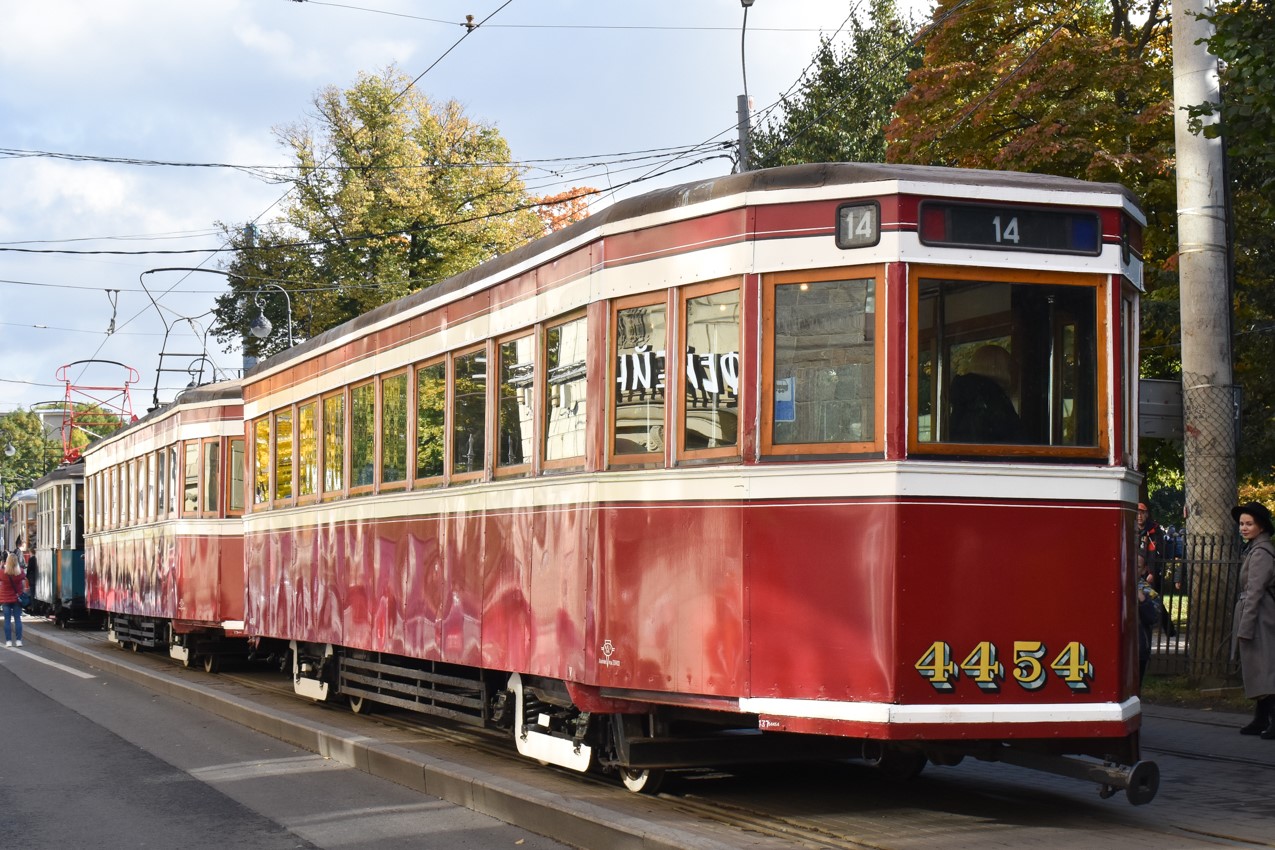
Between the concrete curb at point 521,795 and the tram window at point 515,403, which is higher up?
the tram window at point 515,403

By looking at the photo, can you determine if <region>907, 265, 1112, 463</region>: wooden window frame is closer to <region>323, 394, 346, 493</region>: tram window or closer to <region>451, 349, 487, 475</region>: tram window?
<region>451, 349, 487, 475</region>: tram window

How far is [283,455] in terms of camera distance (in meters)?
15.1

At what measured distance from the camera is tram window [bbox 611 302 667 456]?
331 inches

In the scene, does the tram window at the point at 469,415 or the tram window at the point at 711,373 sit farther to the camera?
the tram window at the point at 469,415

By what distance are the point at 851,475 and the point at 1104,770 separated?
5.51 ft

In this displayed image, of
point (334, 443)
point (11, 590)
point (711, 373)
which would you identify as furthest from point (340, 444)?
point (11, 590)

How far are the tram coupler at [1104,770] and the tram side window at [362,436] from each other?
237 inches

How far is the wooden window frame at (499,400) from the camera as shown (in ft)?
31.4

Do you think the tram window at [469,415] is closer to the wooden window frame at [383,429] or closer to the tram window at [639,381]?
the wooden window frame at [383,429]

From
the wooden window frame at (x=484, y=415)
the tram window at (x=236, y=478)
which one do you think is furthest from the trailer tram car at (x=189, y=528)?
the wooden window frame at (x=484, y=415)

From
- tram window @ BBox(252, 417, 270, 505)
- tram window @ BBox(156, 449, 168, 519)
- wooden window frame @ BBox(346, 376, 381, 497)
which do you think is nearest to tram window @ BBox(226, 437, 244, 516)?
tram window @ BBox(156, 449, 168, 519)

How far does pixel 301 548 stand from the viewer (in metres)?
14.2

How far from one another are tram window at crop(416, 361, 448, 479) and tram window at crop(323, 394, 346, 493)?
6.10 ft

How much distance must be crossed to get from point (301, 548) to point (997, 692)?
26.2 ft
